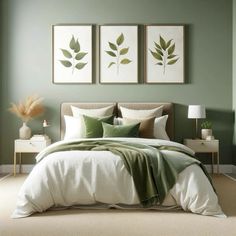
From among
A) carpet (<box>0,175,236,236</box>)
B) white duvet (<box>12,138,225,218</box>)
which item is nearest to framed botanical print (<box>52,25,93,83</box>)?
white duvet (<box>12,138,225,218</box>)

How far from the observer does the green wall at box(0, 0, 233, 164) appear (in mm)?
5980

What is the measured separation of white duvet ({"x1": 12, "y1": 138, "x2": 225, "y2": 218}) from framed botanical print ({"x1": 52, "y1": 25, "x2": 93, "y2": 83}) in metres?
2.74

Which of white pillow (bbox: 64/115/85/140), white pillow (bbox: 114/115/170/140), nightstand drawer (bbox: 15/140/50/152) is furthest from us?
nightstand drawer (bbox: 15/140/50/152)

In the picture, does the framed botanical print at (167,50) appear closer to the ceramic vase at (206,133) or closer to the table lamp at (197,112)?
the table lamp at (197,112)

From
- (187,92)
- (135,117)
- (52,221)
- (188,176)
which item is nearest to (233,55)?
(187,92)

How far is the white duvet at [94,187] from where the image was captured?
3.26 meters

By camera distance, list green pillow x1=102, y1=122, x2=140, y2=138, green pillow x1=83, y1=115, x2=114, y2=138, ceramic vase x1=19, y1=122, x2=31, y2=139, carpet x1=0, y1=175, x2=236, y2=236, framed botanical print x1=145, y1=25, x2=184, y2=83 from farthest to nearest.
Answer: framed botanical print x1=145, y1=25, x2=184, y2=83 → ceramic vase x1=19, y1=122, x2=31, y2=139 → green pillow x1=83, y1=115, x2=114, y2=138 → green pillow x1=102, y1=122, x2=140, y2=138 → carpet x1=0, y1=175, x2=236, y2=236

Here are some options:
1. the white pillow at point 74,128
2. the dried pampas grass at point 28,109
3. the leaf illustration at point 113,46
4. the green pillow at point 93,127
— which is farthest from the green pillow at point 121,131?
the leaf illustration at point 113,46

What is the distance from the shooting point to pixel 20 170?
19.5 feet

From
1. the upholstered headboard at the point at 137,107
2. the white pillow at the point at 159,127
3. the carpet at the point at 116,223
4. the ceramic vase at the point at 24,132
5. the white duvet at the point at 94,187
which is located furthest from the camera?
the upholstered headboard at the point at 137,107

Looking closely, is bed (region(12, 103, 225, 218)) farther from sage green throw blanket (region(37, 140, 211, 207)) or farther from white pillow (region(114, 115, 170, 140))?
white pillow (region(114, 115, 170, 140))

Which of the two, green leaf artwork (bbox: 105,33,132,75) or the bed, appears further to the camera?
green leaf artwork (bbox: 105,33,132,75)

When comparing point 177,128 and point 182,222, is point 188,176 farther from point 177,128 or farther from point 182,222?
point 177,128

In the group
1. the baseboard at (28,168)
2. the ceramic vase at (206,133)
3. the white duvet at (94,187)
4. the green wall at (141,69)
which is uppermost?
the green wall at (141,69)
